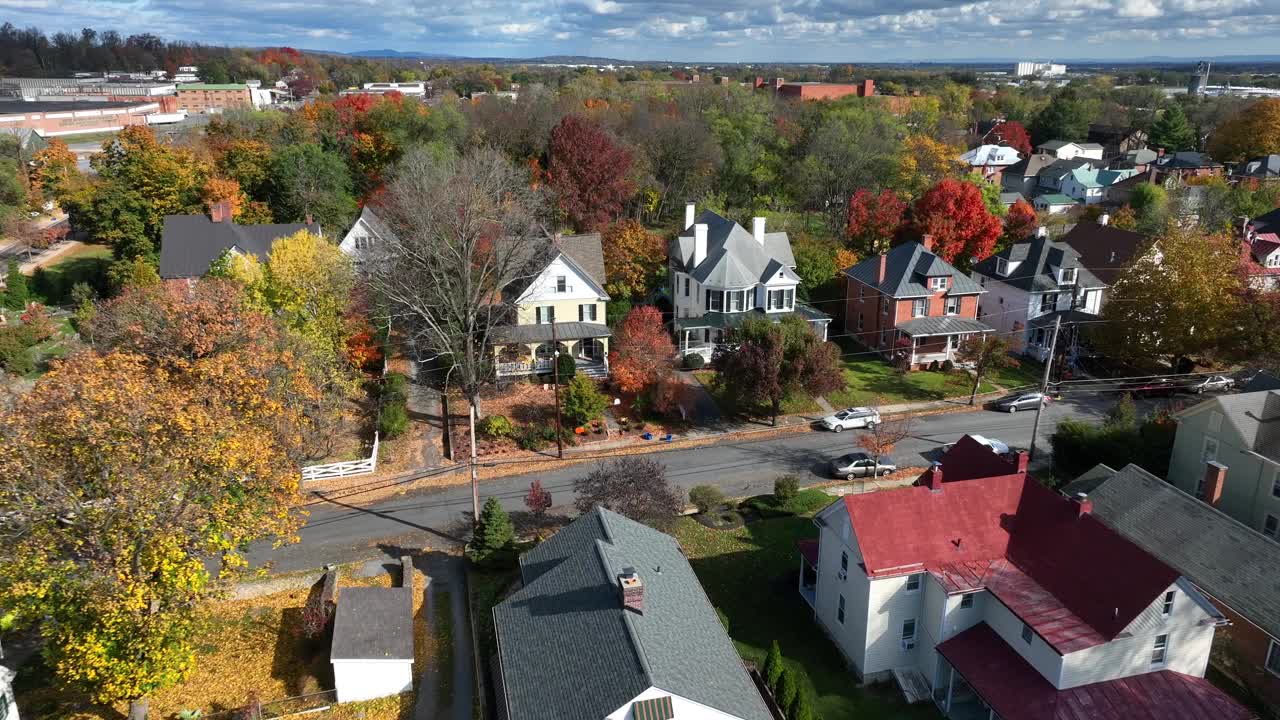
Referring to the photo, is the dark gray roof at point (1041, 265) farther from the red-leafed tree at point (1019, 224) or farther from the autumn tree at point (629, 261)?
the autumn tree at point (629, 261)

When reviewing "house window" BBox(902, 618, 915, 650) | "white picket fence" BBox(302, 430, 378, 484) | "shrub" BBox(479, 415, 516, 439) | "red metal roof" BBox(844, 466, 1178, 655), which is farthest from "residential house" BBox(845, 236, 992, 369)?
"white picket fence" BBox(302, 430, 378, 484)

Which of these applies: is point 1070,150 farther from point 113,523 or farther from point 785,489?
point 113,523

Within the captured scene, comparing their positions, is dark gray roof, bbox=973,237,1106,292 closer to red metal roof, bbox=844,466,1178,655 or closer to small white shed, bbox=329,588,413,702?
red metal roof, bbox=844,466,1178,655

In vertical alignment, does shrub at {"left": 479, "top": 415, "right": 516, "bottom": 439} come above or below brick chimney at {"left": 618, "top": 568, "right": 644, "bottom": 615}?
below

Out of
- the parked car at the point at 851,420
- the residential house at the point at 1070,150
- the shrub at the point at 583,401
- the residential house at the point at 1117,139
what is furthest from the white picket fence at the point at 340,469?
the residential house at the point at 1117,139

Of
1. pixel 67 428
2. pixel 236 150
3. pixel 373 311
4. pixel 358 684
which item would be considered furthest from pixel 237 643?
pixel 236 150

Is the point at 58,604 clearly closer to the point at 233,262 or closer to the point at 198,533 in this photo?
the point at 198,533

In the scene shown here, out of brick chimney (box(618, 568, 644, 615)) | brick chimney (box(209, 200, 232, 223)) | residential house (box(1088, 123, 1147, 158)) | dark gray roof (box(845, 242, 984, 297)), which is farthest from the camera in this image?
residential house (box(1088, 123, 1147, 158))
